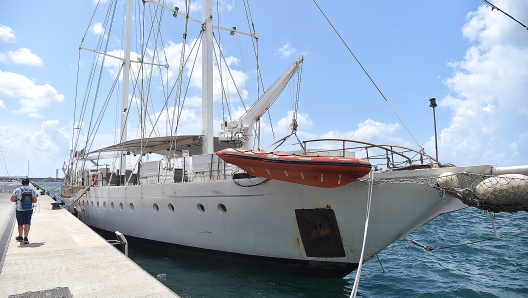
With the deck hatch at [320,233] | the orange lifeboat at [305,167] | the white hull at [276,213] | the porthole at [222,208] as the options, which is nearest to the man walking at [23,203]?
the white hull at [276,213]

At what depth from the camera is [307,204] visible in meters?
9.01

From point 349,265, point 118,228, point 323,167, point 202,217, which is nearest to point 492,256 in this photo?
point 349,265

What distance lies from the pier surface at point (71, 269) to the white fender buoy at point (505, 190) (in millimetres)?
5781

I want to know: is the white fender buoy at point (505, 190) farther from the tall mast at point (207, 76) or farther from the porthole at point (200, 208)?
the tall mast at point (207, 76)

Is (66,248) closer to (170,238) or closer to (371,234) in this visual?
(170,238)

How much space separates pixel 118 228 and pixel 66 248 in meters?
7.70

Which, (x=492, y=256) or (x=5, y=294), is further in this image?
(x=492, y=256)

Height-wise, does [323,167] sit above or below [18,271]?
above

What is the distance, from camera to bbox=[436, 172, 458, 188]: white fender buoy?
7285mm

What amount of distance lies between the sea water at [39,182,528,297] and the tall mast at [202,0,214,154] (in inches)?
190

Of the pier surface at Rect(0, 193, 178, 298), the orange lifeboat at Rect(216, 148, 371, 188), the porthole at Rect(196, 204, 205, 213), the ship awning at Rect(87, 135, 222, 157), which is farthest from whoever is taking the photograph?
the ship awning at Rect(87, 135, 222, 157)

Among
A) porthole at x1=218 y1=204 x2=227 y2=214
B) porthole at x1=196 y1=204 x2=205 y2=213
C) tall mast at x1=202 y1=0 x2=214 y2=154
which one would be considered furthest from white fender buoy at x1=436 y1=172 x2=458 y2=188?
tall mast at x1=202 y1=0 x2=214 y2=154

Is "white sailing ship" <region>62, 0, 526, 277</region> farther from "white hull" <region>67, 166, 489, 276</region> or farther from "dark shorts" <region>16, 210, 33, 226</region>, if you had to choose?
"dark shorts" <region>16, 210, 33, 226</region>

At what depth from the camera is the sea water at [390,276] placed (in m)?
8.88
